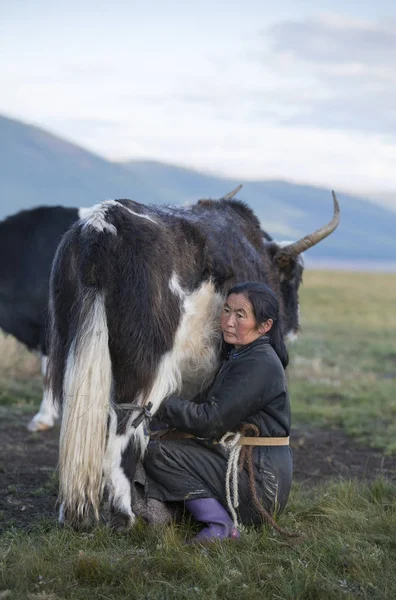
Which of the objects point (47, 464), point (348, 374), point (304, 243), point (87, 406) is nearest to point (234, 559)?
point (87, 406)

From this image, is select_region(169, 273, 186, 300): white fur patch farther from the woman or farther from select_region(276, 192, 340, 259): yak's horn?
select_region(276, 192, 340, 259): yak's horn

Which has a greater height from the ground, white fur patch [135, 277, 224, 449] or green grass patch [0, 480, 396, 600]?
white fur patch [135, 277, 224, 449]

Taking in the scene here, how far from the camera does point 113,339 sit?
3.24 m

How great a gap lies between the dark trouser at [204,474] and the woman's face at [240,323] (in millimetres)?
482

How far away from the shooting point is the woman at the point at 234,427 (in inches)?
130

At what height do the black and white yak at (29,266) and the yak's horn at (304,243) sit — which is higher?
the yak's horn at (304,243)

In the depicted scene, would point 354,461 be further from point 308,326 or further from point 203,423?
point 308,326

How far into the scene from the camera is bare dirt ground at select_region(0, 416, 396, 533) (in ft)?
13.4

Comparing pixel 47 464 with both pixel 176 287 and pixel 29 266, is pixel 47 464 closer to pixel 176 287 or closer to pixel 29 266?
pixel 176 287

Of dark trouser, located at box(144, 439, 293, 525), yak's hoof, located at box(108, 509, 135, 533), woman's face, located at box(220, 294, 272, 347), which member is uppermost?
woman's face, located at box(220, 294, 272, 347)

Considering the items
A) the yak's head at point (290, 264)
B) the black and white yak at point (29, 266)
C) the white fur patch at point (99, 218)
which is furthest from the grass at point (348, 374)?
the white fur patch at point (99, 218)

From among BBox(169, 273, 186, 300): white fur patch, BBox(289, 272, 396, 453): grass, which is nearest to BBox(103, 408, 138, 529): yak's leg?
BBox(169, 273, 186, 300): white fur patch

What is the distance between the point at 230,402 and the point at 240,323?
1.23 ft

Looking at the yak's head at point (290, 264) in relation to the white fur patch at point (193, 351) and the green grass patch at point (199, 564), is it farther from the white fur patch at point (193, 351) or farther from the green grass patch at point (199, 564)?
the green grass patch at point (199, 564)
